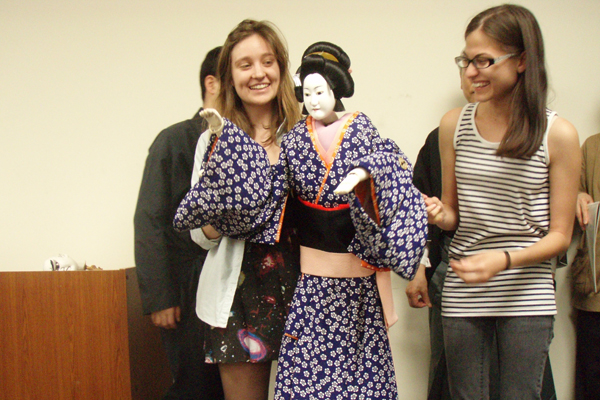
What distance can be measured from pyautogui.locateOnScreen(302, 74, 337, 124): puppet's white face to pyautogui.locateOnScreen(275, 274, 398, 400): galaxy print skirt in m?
0.39

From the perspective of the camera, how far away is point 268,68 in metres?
1.29

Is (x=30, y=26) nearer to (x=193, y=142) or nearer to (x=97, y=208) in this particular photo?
(x=97, y=208)

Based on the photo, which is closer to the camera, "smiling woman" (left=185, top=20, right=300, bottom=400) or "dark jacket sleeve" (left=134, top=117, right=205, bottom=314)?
"smiling woman" (left=185, top=20, right=300, bottom=400)

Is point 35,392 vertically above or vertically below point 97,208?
below

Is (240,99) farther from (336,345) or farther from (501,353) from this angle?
(501,353)

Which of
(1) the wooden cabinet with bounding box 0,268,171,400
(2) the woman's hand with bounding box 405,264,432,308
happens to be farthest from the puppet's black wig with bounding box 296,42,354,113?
(1) the wooden cabinet with bounding box 0,268,171,400

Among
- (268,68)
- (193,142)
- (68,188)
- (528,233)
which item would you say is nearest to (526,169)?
(528,233)

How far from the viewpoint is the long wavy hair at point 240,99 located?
1314mm

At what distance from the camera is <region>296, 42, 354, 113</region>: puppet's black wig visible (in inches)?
→ 44.0

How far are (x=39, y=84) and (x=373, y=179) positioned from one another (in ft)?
5.84

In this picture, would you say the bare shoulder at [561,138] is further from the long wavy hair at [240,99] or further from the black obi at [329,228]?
the long wavy hair at [240,99]

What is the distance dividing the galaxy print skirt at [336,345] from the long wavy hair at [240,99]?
18.3 inches

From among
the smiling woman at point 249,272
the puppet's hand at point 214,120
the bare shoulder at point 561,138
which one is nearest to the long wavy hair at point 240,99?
the smiling woman at point 249,272

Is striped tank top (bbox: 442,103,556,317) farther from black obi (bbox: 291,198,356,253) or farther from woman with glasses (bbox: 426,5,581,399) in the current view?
black obi (bbox: 291,198,356,253)
